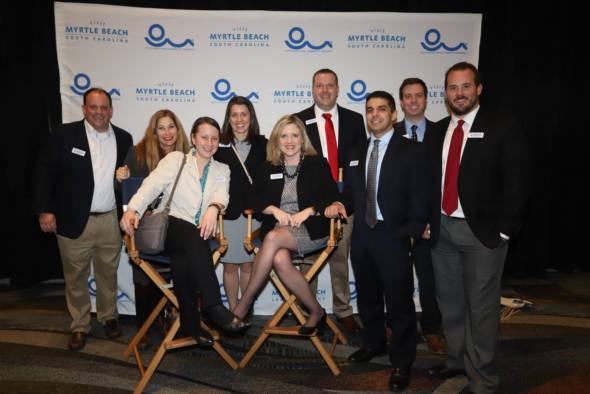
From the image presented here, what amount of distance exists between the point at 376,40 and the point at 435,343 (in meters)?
2.74

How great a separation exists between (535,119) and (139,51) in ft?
14.1

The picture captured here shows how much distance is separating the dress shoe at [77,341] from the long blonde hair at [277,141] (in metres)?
2.00

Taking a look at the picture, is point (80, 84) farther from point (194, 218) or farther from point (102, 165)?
point (194, 218)

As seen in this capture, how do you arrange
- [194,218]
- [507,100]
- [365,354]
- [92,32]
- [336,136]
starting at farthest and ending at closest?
1. [507,100]
2. [92,32]
3. [336,136]
4. [365,354]
5. [194,218]

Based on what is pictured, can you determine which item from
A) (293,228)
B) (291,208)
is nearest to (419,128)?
(291,208)

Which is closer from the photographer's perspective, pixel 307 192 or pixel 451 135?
pixel 451 135

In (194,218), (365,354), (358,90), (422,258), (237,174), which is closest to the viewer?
(194,218)

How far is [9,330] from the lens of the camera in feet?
12.1

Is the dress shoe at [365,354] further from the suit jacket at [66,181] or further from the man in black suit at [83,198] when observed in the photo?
the suit jacket at [66,181]

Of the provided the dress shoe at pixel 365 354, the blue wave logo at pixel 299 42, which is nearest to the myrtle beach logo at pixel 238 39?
the blue wave logo at pixel 299 42

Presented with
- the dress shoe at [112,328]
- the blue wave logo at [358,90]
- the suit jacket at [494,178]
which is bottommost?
the dress shoe at [112,328]

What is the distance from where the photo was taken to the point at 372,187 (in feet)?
9.14

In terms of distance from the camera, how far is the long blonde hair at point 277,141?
308cm

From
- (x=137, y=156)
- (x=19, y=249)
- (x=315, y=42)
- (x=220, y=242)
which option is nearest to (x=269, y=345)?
(x=220, y=242)
